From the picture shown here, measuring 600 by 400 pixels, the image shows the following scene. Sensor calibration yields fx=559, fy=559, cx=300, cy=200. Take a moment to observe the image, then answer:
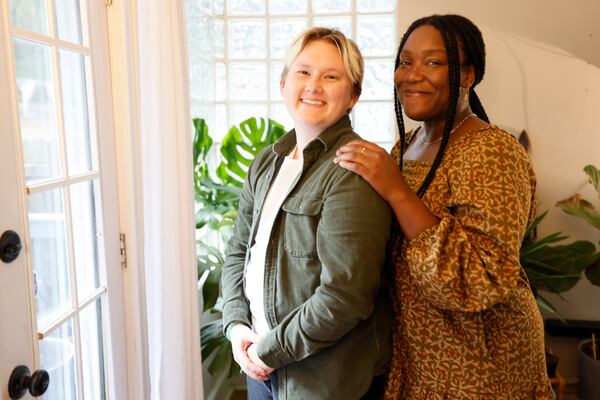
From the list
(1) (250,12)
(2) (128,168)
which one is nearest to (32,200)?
(2) (128,168)

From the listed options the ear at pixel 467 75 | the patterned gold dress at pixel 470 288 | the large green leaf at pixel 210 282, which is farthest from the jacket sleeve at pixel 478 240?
the large green leaf at pixel 210 282

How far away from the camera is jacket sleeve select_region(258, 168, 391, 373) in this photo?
1117 millimetres

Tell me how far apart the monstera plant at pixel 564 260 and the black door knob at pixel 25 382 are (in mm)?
1972

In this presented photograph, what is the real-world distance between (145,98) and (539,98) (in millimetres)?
1885

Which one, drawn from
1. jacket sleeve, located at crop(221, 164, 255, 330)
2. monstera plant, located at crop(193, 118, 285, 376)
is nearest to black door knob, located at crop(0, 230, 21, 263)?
jacket sleeve, located at crop(221, 164, 255, 330)

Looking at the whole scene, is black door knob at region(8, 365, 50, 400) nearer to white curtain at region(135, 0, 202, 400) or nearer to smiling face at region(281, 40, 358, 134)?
white curtain at region(135, 0, 202, 400)

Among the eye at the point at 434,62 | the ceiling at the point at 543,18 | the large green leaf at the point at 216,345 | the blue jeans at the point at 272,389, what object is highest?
the ceiling at the point at 543,18

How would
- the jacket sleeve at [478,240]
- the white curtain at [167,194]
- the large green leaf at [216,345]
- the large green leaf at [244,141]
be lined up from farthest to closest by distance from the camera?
the large green leaf at [244,141] → the large green leaf at [216,345] → the white curtain at [167,194] → the jacket sleeve at [478,240]

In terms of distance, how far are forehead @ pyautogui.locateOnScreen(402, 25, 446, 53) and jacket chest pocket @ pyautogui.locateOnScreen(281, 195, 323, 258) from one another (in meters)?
0.43

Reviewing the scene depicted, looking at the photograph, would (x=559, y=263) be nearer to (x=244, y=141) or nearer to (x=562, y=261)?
(x=562, y=261)

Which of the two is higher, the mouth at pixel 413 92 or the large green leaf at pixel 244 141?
the mouth at pixel 413 92

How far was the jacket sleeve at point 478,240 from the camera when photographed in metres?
1.08

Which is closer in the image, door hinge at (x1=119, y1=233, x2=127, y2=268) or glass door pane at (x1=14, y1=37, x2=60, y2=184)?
glass door pane at (x1=14, y1=37, x2=60, y2=184)

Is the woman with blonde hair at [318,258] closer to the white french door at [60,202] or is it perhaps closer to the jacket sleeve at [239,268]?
the jacket sleeve at [239,268]
